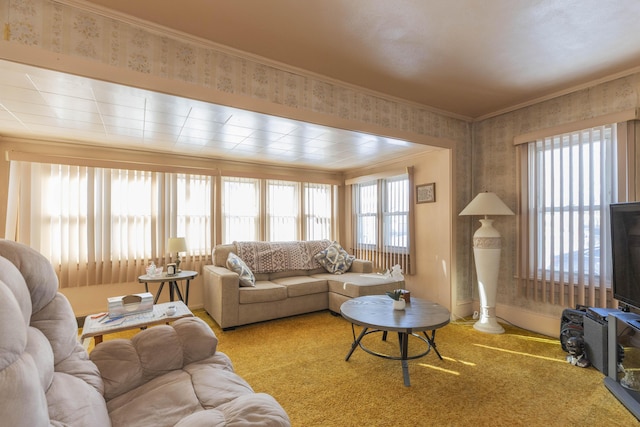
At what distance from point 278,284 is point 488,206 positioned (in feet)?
8.52

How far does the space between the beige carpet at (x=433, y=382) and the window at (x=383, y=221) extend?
5.44ft

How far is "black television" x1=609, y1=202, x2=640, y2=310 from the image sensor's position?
2150 mm

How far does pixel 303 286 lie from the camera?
12.7ft

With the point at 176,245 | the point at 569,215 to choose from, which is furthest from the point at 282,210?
the point at 569,215

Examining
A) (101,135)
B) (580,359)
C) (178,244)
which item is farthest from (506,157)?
(101,135)

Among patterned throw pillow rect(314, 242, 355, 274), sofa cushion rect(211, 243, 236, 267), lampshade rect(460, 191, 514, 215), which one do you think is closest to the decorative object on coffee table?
lampshade rect(460, 191, 514, 215)

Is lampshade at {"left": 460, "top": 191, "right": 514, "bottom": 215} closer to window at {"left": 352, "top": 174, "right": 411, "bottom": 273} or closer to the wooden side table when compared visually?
window at {"left": 352, "top": 174, "right": 411, "bottom": 273}

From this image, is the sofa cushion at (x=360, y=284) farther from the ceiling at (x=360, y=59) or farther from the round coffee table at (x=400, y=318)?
the ceiling at (x=360, y=59)

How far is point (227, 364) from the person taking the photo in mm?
1613

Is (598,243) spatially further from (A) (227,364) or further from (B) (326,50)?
(A) (227,364)

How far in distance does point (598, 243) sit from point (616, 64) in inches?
61.4

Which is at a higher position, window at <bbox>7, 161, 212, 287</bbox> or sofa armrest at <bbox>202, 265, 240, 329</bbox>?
window at <bbox>7, 161, 212, 287</bbox>

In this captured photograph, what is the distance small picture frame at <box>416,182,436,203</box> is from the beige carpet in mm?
1701

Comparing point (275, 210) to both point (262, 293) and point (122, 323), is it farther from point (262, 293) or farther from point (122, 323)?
point (122, 323)
